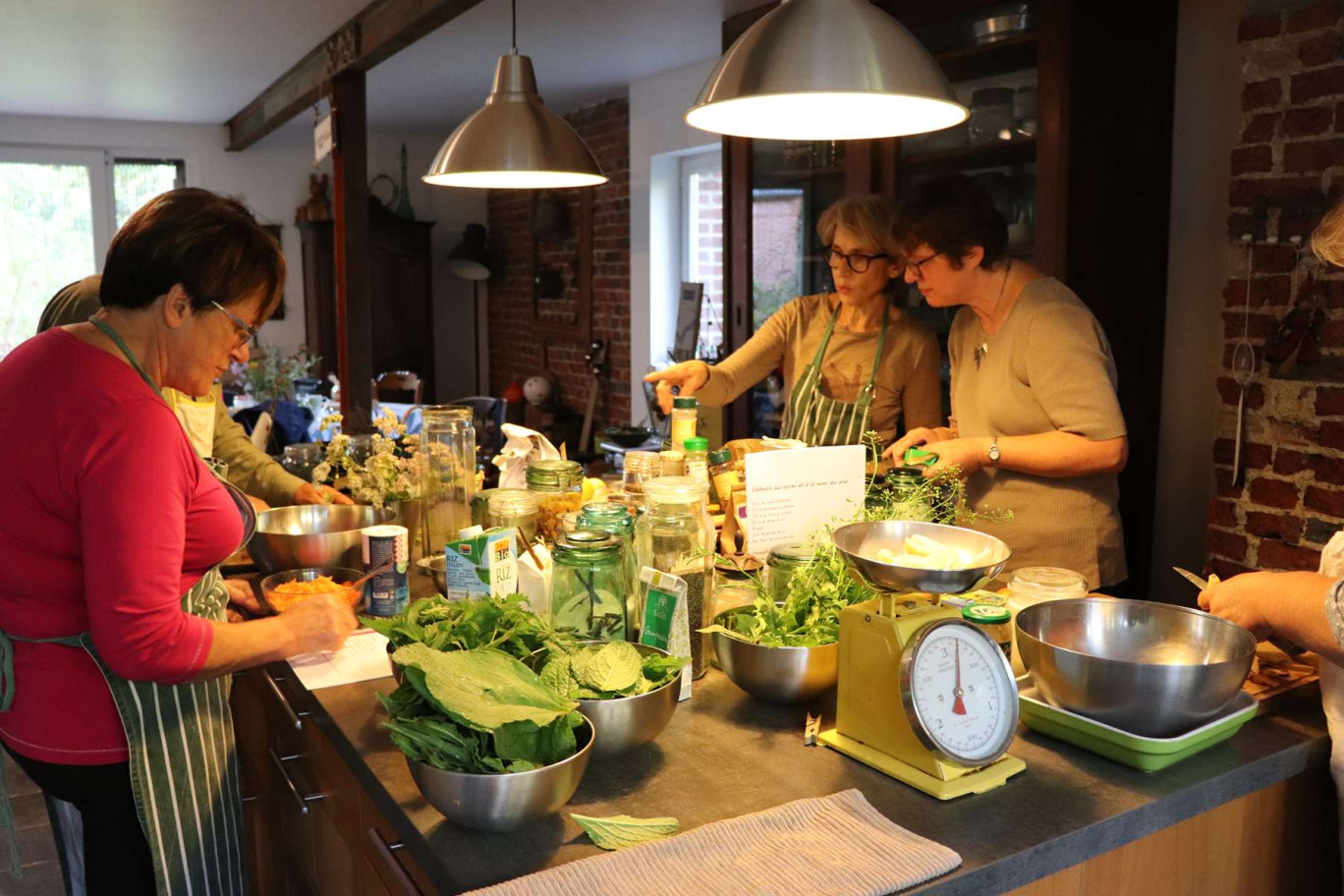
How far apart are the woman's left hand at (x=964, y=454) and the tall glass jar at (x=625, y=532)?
0.96 m

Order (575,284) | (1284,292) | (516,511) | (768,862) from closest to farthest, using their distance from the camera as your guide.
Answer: (768,862) → (516,511) → (1284,292) → (575,284)

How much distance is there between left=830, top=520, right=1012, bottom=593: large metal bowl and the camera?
1452 mm

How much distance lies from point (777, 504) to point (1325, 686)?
2.74ft

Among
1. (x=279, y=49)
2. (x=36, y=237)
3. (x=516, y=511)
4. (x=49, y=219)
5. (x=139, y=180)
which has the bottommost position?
(x=516, y=511)

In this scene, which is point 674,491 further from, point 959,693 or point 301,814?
point 301,814

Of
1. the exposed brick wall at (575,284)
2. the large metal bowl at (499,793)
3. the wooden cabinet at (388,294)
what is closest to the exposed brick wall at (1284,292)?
the large metal bowl at (499,793)

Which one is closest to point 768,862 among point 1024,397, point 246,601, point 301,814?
point 301,814

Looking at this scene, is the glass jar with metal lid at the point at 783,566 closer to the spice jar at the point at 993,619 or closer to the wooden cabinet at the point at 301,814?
the spice jar at the point at 993,619

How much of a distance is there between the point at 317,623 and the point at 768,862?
81cm

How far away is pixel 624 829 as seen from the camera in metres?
1.25

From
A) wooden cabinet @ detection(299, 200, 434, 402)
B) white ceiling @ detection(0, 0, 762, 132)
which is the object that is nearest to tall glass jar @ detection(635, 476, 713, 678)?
white ceiling @ detection(0, 0, 762, 132)

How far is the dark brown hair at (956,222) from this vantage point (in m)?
2.61

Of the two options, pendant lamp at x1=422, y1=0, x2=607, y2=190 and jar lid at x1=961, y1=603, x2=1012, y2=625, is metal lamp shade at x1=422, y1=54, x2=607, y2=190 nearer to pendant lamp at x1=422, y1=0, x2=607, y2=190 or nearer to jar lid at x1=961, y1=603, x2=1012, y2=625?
pendant lamp at x1=422, y1=0, x2=607, y2=190

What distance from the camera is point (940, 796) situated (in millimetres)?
1334
